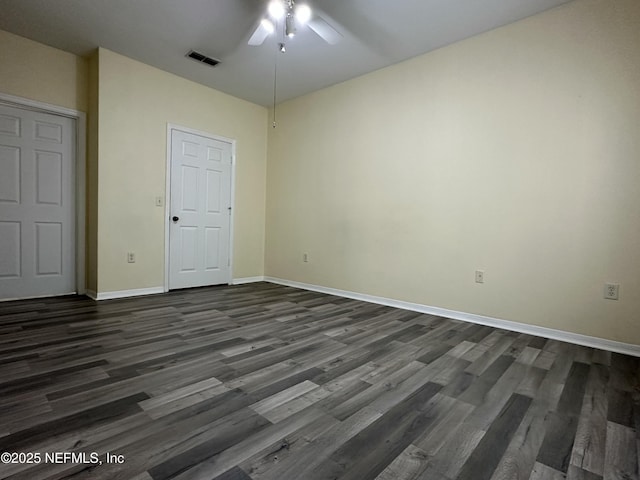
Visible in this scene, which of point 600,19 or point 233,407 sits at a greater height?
point 600,19

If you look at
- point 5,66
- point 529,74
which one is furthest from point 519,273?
point 5,66

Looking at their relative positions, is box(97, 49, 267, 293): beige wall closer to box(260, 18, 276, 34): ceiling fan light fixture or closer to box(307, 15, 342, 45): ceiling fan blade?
box(260, 18, 276, 34): ceiling fan light fixture

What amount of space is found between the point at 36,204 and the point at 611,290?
217 inches

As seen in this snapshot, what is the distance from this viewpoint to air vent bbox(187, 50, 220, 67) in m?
3.59

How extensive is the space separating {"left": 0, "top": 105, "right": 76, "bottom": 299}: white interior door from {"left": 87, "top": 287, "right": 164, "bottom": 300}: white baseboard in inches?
20.5

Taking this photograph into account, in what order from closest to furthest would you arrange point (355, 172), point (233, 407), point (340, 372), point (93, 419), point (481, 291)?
point (93, 419) < point (233, 407) < point (340, 372) < point (481, 291) < point (355, 172)

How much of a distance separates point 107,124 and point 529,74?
4275 mm

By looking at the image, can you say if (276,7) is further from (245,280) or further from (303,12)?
(245,280)

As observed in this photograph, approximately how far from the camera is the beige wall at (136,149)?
3.67 m

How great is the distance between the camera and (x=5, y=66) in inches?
131

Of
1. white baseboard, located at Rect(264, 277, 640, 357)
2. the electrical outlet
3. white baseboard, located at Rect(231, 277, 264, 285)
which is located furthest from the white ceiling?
white baseboard, located at Rect(231, 277, 264, 285)

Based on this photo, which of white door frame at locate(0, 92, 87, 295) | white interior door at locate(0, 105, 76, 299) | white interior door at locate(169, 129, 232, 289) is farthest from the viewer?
white interior door at locate(169, 129, 232, 289)

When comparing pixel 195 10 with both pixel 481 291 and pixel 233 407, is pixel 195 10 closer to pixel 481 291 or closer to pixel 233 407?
pixel 233 407

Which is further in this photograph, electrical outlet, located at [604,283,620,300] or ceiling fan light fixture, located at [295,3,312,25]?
electrical outlet, located at [604,283,620,300]
